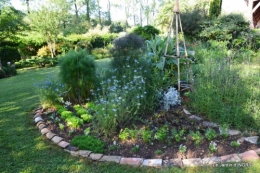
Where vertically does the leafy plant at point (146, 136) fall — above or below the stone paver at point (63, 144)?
above

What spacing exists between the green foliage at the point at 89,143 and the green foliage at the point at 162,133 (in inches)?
27.2

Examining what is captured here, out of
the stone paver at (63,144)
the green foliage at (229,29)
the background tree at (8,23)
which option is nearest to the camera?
the stone paver at (63,144)

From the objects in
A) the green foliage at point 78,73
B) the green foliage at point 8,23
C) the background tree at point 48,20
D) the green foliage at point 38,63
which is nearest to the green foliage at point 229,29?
the green foliage at point 78,73

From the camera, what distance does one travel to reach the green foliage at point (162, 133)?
252 cm

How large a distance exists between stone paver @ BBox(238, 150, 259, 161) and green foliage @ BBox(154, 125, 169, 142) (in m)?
0.85

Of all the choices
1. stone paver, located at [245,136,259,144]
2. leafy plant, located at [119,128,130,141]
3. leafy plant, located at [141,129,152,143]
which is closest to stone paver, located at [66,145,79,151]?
leafy plant, located at [119,128,130,141]

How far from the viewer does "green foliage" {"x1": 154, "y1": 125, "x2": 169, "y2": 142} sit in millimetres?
2516

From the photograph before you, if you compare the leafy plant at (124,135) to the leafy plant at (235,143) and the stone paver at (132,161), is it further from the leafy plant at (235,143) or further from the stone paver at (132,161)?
the leafy plant at (235,143)

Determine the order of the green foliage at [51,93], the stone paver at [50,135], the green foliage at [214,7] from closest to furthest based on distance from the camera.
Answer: the stone paver at [50,135] → the green foliage at [51,93] → the green foliage at [214,7]

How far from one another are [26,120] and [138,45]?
8.94 feet

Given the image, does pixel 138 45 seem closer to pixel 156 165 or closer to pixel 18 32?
pixel 156 165

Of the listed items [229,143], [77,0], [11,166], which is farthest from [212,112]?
[77,0]

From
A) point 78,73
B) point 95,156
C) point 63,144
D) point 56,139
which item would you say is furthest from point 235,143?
point 78,73

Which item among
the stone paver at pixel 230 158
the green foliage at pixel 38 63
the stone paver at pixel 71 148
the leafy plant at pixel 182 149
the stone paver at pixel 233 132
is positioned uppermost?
the green foliage at pixel 38 63
